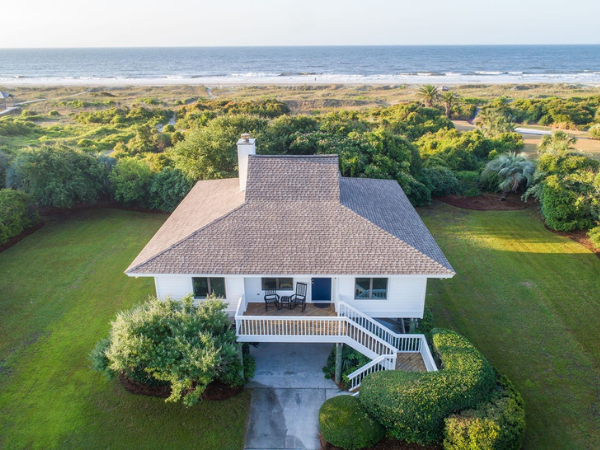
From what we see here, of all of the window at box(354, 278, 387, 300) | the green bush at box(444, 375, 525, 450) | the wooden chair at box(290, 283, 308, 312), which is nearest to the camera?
the green bush at box(444, 375, 525, 450)

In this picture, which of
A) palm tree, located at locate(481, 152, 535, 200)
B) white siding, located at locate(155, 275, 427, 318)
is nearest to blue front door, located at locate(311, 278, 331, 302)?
white siding, located at locate(155, 275, 427, 318)

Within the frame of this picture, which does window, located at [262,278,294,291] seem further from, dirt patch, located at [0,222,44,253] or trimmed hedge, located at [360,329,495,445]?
dirt patch, located at [0,222,44,253]

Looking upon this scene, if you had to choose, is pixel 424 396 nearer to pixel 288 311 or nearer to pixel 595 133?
pixel 288 311

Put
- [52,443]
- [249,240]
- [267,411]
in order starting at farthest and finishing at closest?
[249,240] → [267,411] → [52,443]

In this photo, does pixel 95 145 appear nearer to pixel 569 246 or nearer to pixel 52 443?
pixel 52 443

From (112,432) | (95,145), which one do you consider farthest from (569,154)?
(95,145)

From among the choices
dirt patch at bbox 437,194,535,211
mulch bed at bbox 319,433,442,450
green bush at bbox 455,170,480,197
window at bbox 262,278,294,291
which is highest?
window at bbox 262,278,294,291
